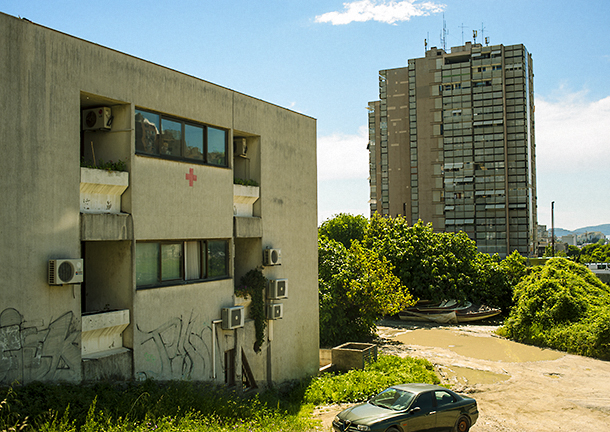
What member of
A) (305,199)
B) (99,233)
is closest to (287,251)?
(305,199)

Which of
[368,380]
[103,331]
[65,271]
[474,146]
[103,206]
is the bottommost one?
[368,380]

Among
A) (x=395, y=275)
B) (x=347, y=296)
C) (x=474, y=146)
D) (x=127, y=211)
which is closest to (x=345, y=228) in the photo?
(x=474, y=146)

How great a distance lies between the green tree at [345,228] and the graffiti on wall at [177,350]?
42.7 meters

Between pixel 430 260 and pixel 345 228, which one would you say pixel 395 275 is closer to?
pixel 430 260

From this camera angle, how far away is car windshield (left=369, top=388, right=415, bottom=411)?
10.7m

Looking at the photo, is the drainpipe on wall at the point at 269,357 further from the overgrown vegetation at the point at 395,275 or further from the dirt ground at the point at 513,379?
the overgrown vegetation at the point at 395,275

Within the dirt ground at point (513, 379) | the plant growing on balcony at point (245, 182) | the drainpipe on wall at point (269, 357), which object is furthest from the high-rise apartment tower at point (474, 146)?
the plant growing on balcony at point (245, 182)

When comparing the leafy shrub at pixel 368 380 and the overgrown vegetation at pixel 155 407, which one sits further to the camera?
the leafy shrub at pixel 368 380

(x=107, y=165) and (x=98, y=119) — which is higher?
(x=98, y=119)

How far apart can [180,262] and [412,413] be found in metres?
6.75

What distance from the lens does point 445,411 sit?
36.2ft

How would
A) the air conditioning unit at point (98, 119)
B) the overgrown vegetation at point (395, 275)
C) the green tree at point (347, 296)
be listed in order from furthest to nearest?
the overgrown vegetation at point (395, 275) → the green tree at point (347, 296) → the air conditioning unit at point (98, 119)

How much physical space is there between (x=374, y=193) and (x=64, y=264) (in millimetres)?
61569

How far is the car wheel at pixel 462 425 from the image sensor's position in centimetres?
1127
